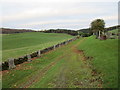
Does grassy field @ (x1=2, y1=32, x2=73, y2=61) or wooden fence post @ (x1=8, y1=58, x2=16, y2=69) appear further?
grassy field @ (x1=2, y1=32, x2=73, y2=61)

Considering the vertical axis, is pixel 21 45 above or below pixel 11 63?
above

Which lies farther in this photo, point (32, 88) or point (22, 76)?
point (22, 76)

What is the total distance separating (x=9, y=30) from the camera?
446 ft

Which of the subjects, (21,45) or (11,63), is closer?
(11,63)

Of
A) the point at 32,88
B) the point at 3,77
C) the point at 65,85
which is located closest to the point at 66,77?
the point at 65,85

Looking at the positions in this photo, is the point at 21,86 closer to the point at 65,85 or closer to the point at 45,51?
the point at 65,85

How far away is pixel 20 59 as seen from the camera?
24.0m

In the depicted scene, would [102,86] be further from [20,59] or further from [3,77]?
[20,59]

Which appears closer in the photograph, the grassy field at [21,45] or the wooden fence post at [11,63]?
the wooden fence post at [11,63]

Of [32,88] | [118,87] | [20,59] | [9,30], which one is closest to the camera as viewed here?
[118,87]

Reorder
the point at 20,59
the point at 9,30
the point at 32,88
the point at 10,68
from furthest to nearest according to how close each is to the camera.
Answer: the point at 9,30 → the point at 20,59 → the point at 10,68 → the point at 32,88

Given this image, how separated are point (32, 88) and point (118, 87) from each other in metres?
6.47

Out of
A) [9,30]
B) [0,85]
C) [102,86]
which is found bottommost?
[0,85]

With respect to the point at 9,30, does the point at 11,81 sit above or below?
below
